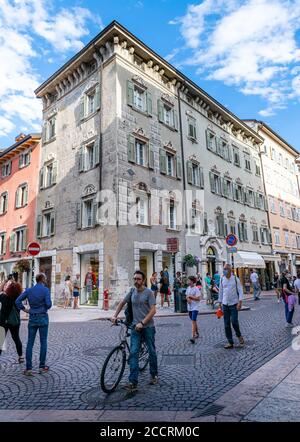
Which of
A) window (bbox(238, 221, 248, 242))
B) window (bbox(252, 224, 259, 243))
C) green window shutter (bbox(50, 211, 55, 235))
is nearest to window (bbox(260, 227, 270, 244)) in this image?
window (bbox(252, 224, 259, 243))

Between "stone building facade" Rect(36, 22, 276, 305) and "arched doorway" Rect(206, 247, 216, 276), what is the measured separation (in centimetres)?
9

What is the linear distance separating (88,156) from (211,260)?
38.2 ft

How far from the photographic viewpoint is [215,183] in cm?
2712

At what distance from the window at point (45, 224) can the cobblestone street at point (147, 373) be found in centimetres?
1327

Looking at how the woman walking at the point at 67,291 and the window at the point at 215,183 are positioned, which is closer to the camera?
the woman walking at the point at 67,291

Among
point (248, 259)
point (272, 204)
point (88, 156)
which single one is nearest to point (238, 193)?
point (248, 259)

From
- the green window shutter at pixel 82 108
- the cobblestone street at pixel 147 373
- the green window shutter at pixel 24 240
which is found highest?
the green window shutter at pixel 82 108

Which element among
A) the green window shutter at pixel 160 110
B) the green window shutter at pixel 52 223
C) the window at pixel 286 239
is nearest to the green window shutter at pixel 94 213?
the green window shutter at pixel 52 223

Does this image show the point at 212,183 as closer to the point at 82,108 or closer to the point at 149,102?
the point at 149,102

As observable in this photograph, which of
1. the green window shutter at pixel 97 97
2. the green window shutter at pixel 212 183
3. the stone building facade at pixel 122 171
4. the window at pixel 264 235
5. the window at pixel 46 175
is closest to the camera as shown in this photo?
the stone building facade at pixel 122 171

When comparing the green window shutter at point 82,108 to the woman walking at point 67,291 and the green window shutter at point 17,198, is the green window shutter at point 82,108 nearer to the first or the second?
the green window shutter at point 17,198

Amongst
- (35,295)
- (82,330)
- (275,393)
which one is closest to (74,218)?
(82,330)

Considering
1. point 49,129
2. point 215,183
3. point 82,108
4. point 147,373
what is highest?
point 49,129

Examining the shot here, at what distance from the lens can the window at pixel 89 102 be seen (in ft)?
67.1
